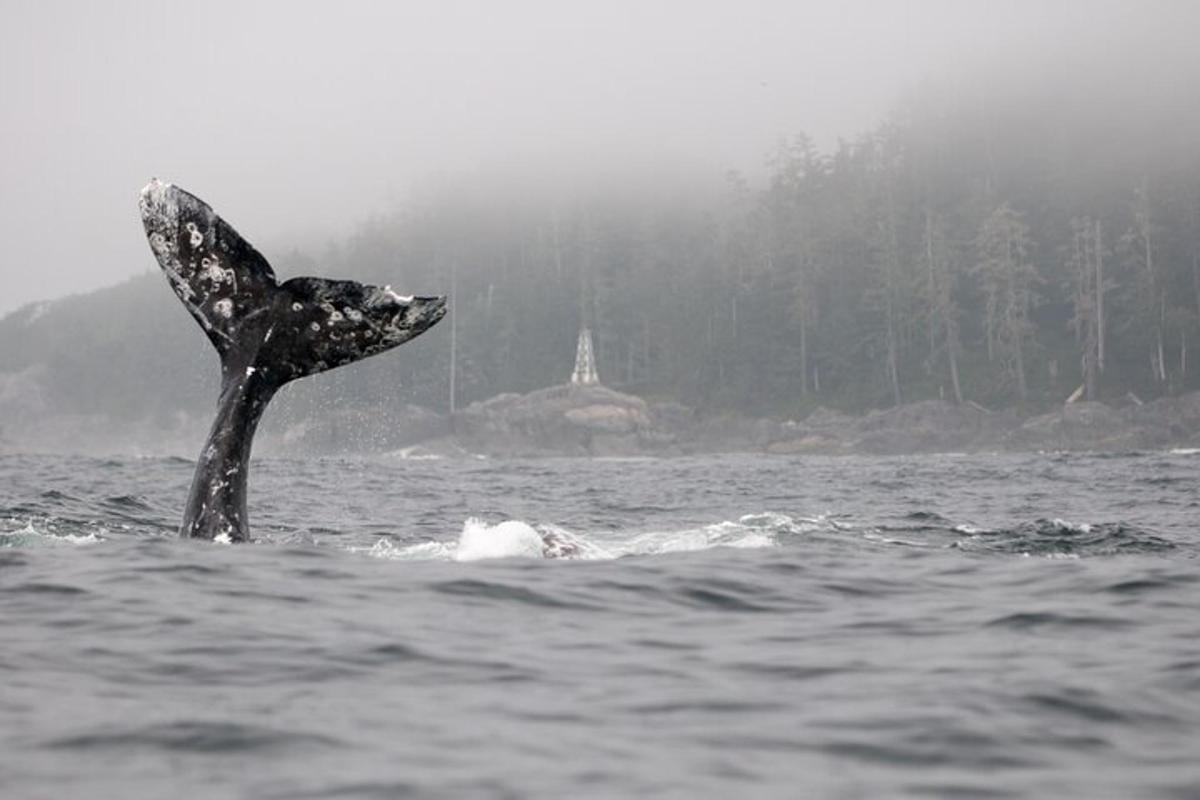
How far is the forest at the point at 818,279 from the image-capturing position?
88312 millimetres

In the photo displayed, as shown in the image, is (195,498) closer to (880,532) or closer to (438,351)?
(880,532)

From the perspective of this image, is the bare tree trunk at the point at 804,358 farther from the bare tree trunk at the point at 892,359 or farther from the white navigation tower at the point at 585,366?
the white navigation tower at the point at 585,366

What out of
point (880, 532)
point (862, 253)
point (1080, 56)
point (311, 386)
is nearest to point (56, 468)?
point (880, 532)

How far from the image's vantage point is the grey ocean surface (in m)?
4.93

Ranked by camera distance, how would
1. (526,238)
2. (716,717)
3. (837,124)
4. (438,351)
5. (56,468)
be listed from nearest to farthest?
(716,717)
(56,468)
(438,351)
(526,238)
(837,124)

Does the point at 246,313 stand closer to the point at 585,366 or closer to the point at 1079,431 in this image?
the point at 1079,431

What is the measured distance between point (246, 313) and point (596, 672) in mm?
5125

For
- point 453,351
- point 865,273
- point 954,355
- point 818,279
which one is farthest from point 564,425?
point 865,273

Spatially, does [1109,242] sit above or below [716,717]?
above

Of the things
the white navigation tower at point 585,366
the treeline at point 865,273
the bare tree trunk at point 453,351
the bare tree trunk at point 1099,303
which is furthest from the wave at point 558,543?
the bare tree trunk at point 453,351

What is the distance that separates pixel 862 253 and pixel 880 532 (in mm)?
87290

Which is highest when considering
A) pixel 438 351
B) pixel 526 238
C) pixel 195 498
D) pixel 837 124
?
pixel 837 124

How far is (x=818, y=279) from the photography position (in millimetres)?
99625

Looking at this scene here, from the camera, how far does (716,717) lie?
5.76 m
